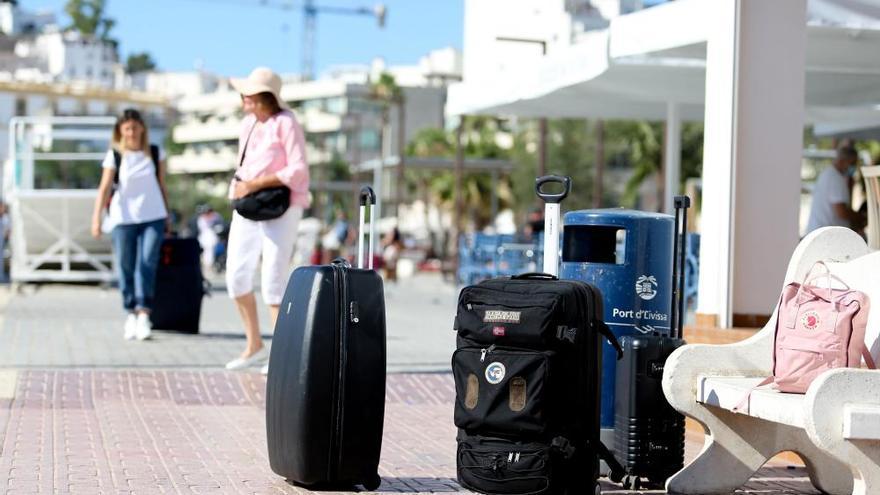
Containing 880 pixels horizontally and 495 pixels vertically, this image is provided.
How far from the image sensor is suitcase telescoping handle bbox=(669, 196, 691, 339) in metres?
6.27

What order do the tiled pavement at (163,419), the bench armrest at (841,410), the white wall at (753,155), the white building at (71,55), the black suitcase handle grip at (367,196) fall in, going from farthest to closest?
1. the white building at (71,55)
2. the white wall at (753,155)
3. the black suitcase handle grip at (367,196)
4. the tiled pavement at (163,419)
5. the bench armrest at (841,410)

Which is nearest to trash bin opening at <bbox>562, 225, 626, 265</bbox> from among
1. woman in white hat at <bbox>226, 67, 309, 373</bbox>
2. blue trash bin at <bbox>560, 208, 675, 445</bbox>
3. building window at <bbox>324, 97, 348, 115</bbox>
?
blue trash bin at <bbox>560, 208, 675, 445</bbox>

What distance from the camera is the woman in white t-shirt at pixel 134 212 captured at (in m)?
11.9

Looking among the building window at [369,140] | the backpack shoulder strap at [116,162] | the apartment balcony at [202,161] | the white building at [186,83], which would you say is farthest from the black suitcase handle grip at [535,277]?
the white building at [186,83]

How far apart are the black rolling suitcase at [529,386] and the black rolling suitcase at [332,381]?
412 mm

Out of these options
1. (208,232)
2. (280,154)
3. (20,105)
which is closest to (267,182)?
(280,154)

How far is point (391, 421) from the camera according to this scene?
8.27m

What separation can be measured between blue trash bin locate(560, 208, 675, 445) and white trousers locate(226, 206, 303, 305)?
3380mm

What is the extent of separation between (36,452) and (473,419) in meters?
2.25

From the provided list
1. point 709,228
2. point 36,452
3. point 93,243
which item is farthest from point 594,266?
point 93,243

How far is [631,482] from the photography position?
19.9 feet

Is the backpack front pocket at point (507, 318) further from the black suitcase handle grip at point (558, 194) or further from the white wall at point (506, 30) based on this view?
the white wall at point (506, 30)

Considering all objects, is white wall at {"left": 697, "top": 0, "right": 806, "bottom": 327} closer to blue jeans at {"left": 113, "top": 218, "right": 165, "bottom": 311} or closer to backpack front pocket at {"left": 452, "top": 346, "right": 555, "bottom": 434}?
backpack front pocket at {"left": 452, "top": 346, "right": 555, "bottom": 434}

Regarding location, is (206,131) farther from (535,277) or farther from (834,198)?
(535,277)
